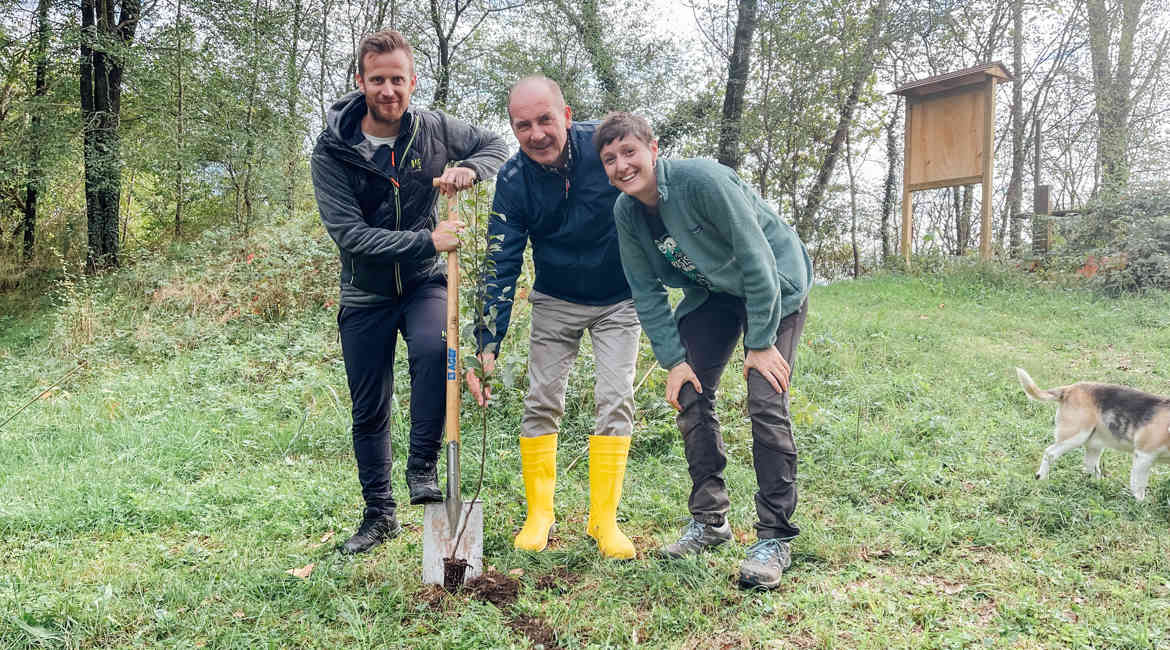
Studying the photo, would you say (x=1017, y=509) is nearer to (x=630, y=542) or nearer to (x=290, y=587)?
(x=630, y=542)

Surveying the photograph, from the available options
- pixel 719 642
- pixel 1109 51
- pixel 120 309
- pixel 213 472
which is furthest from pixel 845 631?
pixel 1109 51

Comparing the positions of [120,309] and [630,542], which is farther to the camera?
[120,309]

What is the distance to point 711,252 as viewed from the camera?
9.01ft

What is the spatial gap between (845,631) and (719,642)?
405mm

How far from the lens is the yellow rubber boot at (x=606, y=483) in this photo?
300 cm

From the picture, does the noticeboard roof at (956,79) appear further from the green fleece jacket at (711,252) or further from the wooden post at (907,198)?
the green fleece jacket at (711,252)

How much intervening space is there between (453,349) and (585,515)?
3.82 feet

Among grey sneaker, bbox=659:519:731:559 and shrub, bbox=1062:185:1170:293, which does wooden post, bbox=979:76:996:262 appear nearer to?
shrub, bbox=1062:185:1170:293

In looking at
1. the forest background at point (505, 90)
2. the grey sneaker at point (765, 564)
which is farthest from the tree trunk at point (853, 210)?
the grey sneaker at point (765, 564)

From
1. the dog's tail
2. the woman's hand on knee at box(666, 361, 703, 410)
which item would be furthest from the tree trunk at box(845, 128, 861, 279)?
the woman's hand on knee at box(666, 361, 703, 410)

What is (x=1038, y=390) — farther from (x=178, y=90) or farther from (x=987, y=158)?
(x=178, y=90)

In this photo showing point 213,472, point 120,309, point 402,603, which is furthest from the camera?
point 120,309

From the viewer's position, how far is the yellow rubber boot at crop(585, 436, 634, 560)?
300 centimetres

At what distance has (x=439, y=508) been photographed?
9.00ft
